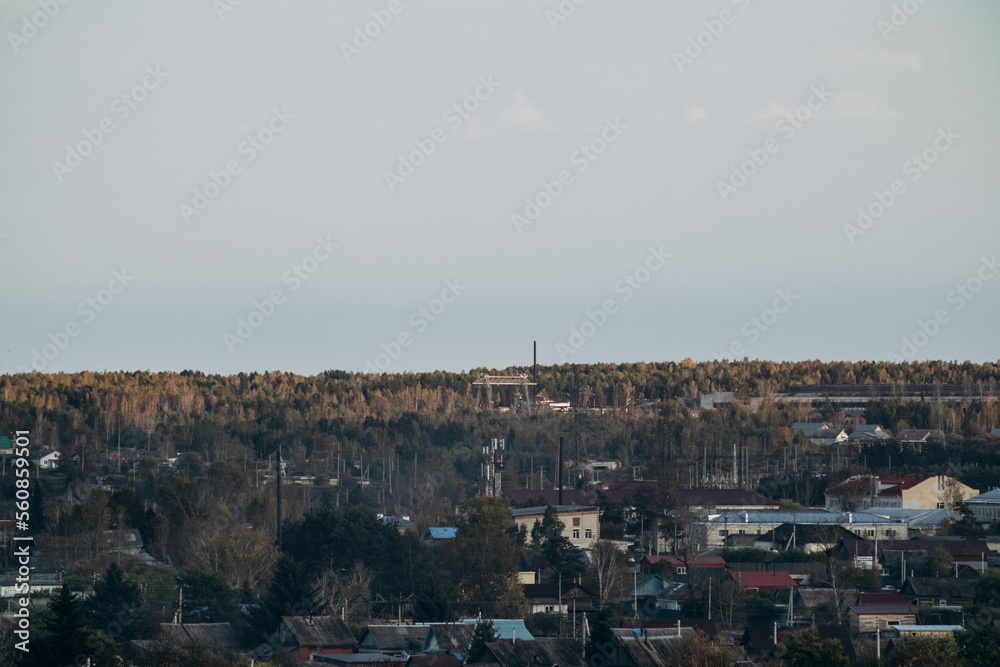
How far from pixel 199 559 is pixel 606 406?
235 ft

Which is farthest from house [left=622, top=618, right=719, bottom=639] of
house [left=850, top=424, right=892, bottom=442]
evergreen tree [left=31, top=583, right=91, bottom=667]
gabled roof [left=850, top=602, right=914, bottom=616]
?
house [left=850, top=424, right=892, bottom=442]

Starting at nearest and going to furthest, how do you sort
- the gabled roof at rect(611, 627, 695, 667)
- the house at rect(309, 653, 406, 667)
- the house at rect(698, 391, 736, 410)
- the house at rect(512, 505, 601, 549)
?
the gabled roof at rect(611, 627, 695, 667) → the house at rect(309, 653, 406, 667) → the house at rect(512, 505, 601, 549) → the house at rect(698, 391, 736, 410)

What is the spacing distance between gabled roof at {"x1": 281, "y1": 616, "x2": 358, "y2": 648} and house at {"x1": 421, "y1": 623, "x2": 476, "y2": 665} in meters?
1.77

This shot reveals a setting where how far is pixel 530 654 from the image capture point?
3058 centimetres

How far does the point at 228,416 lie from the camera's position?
94312 mm

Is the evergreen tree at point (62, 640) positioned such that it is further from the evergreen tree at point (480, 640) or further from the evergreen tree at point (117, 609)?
the evergreen tree at point (480, 640)

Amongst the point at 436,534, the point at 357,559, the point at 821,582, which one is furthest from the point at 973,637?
the point at 436,534

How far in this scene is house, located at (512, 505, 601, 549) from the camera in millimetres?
50906

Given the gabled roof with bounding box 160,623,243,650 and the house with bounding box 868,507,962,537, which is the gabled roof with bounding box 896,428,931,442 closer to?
the house with bounding box 868,507,962,537

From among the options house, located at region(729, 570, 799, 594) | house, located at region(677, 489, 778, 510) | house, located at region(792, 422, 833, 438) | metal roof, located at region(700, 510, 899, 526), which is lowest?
house, located at region(729, 570, 799, 594)

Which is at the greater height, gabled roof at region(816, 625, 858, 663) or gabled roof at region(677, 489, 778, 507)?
gabled roof at region(677, 489, 778, 507)

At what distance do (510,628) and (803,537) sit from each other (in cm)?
1754

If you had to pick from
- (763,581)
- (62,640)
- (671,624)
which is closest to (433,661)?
(671,624)

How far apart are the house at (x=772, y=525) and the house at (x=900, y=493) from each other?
6626 mm
